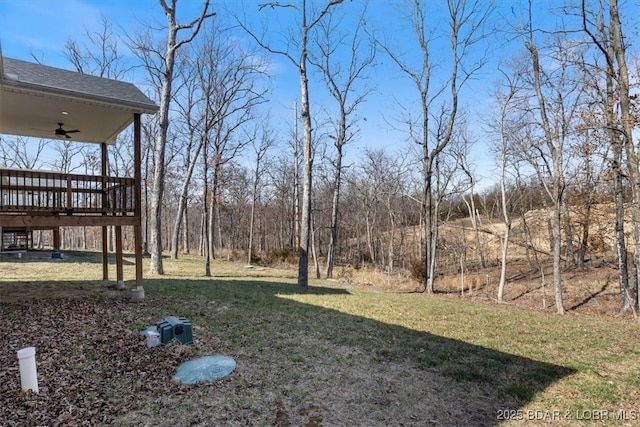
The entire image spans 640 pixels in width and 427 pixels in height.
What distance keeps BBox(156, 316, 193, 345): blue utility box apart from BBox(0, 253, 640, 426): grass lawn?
0.43ft

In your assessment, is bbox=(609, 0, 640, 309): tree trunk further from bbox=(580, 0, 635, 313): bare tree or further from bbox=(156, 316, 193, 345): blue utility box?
bbox=(156, 316, 193, 345): blue utility box

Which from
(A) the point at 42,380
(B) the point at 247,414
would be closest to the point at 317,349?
(B) the point at 247,414

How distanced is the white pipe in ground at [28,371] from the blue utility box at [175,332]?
1.41m

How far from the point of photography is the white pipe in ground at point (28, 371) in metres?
3.42

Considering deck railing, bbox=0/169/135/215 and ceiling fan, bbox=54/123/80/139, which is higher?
ceiling fan, bbox=54/123/80/139

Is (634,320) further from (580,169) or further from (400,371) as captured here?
(400,371)

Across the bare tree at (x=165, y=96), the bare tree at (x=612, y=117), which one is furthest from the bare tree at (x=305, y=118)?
the bare tree at (x=612, y=117)

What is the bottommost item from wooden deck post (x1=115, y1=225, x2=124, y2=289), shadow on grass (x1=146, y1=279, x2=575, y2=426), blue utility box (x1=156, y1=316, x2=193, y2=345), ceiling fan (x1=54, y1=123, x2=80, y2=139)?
shadow on grass (x1=146, y1=279, x2=575, y2=426)

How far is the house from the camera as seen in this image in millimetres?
6098

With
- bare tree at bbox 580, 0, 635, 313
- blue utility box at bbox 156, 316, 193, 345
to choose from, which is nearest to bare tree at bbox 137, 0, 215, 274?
blue utility box at bbox 156, 316, 193, 345

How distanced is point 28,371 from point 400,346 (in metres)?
4.61

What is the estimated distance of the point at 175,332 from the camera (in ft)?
15.5

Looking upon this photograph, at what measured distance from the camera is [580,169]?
12062 mm

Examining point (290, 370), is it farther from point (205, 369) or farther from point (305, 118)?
point (305, 118)
